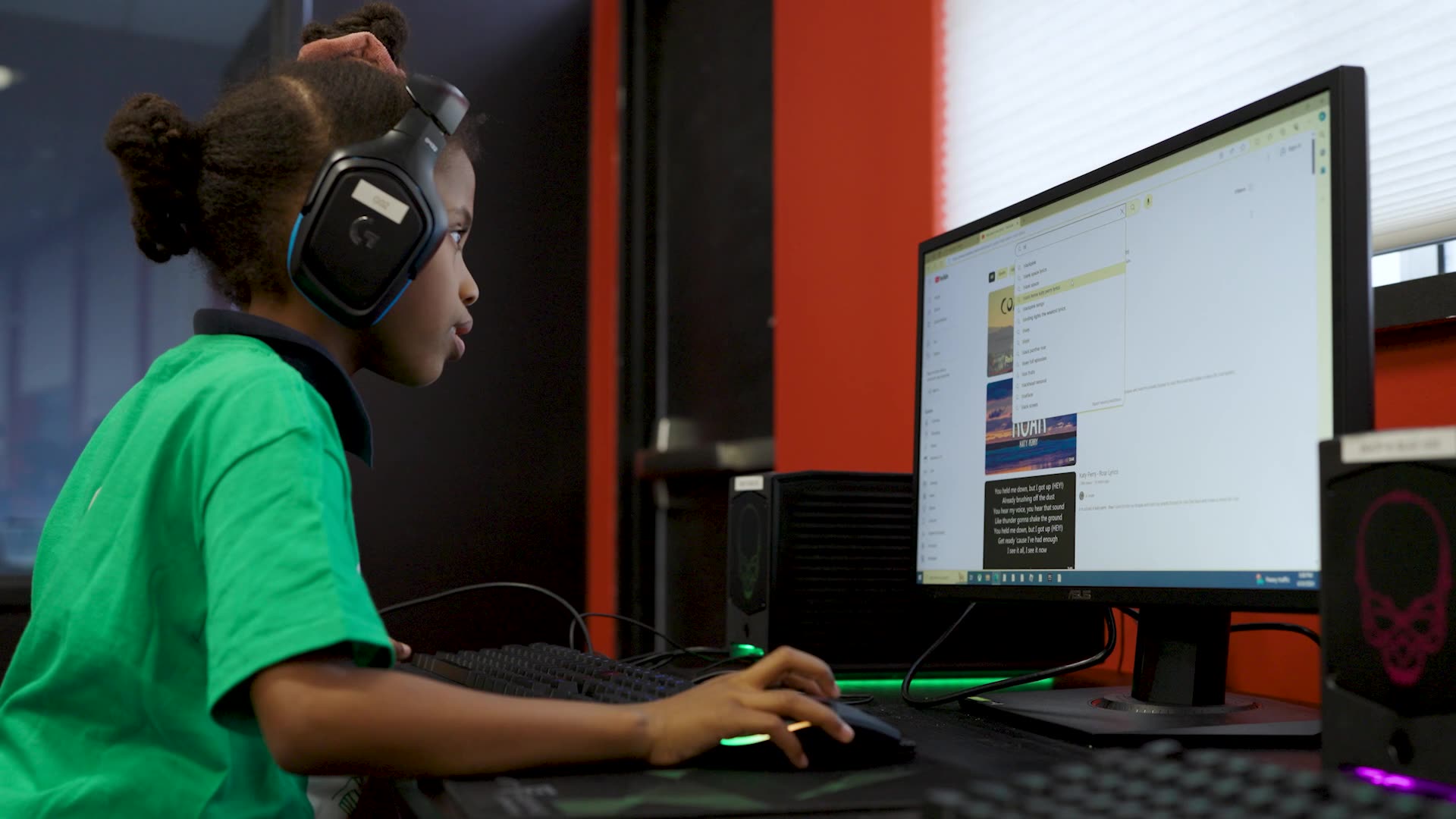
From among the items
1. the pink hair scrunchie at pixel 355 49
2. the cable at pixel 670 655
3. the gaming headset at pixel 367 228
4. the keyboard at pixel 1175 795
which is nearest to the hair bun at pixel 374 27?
the pink hair scrunchie at pixel 355 49

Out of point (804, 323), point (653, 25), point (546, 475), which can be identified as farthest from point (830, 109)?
point (546, 475)

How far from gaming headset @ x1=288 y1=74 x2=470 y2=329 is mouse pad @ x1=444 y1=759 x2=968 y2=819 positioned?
0.38m

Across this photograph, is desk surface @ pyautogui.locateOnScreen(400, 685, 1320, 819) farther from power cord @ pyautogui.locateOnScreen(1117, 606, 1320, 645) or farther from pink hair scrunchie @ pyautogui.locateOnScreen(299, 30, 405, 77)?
pink hair scrunchie @ pyautogui.locateOnScreen(299, 30, 405, 77)

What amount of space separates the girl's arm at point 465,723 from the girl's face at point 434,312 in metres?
0.37

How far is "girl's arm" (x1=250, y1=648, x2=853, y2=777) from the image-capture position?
23.0 inches

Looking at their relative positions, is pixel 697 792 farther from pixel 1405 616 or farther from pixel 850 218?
pixel 850 218

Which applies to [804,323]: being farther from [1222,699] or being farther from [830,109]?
[1222,699]

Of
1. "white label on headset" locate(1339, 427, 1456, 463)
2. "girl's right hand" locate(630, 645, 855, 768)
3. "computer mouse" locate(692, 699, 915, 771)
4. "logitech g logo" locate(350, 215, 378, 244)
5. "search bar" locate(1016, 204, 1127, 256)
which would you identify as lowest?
"computer mouse" locate(692, 699, 915, 771)

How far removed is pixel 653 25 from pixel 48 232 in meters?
1.37

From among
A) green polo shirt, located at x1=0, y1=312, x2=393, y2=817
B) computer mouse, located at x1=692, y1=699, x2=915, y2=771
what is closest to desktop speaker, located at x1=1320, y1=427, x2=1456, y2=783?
computer mouse, located at x1=692, y1=699, x2=915, y2=771

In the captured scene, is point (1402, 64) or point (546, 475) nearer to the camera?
point (1402, 64)

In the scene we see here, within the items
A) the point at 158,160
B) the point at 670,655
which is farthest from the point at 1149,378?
the point at 158,160

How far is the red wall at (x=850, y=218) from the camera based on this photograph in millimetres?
1815

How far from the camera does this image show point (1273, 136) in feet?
2.52
